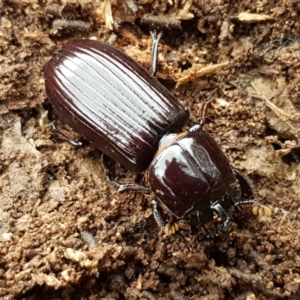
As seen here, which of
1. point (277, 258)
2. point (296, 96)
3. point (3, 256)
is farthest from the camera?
point (296, 96)

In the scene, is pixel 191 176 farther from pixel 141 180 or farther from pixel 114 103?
pixel 114 103

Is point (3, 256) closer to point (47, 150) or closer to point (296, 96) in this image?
point (47, 150)

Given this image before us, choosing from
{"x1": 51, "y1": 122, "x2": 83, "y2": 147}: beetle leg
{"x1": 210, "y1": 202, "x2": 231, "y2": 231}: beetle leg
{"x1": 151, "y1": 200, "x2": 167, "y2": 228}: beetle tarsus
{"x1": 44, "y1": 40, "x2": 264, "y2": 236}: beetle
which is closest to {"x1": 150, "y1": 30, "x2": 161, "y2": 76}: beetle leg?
{"x1": 44, "y1": 40, "x2": 264, "y2": 236}: beetle

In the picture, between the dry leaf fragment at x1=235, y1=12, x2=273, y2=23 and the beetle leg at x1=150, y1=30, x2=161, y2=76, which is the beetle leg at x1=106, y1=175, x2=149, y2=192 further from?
the dry leaf fragment at x1=235, y1=12, x2=273, y2=23

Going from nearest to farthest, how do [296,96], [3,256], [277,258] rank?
[3,256] < [277,258] < [296,96]

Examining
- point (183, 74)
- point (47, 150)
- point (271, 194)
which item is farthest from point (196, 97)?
point (47, 150)

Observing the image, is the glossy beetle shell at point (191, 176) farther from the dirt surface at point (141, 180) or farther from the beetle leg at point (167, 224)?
the dirt surface at point (141, 180)
